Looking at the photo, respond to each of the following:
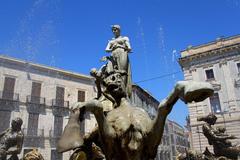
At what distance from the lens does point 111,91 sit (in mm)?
2549

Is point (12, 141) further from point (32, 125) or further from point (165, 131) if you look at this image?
point (165, 131)

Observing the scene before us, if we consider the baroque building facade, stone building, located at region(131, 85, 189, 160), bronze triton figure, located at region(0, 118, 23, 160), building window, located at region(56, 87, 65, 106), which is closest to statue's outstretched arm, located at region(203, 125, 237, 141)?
bronze triton figure, located at region(0, 118, 23, 160)

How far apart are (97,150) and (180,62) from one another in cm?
2828

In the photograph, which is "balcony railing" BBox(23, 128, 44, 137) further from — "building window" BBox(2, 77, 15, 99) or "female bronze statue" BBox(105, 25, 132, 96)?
"female bronze statue" BBox(105, 25, 132, 96)

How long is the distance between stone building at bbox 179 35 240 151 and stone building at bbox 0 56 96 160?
11.1 meters

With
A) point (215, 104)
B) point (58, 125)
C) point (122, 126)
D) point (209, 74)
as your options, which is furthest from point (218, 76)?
point (122, 126)

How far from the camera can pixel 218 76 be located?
28.1 m

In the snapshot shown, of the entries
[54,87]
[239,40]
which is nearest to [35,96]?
[54,87]

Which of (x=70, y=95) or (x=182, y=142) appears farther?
(x=182, y=142)

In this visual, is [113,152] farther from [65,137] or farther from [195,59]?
[195,59]

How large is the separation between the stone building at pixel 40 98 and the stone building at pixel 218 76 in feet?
36.5

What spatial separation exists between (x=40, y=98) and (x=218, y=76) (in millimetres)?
21405

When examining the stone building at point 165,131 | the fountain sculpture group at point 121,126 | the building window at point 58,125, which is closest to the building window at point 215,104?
the stone building at point 165,131

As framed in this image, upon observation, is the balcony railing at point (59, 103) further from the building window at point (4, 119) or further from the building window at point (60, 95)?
the building window at point (4, 119)
